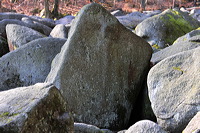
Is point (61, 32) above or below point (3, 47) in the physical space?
above

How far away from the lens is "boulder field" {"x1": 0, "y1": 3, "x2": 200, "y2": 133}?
3158 millimetres

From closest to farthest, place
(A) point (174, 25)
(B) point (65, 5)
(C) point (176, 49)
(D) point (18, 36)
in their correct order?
(C) point (176, 49) → (D) point (18, 36) → (A) point (174, 25) → (B) point (65, 5)

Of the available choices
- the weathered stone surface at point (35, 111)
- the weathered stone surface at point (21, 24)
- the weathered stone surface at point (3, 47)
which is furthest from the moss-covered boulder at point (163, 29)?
the weathered stone surface at point (35, 111)

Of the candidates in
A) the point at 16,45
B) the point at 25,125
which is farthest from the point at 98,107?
the point at 16,45

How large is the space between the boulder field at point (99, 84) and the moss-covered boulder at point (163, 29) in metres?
2.65

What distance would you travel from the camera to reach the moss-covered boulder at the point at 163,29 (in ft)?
29.0

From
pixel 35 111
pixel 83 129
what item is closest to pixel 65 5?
pixel 83 129

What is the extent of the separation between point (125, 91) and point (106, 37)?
1.02 metres

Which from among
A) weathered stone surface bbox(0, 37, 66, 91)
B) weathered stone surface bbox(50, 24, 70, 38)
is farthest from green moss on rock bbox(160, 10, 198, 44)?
weathered stone surface bbox(0, 37, 66, 91)

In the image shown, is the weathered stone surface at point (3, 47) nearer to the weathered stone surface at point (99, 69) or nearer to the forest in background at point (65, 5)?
the weathered stone surface at point (99, 69)

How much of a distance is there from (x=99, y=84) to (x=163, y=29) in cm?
416

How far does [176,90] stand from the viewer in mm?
4480

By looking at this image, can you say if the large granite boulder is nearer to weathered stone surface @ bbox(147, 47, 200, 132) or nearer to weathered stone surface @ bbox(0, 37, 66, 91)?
weathered stone surface @ bbox(147, 47, 200, 132)

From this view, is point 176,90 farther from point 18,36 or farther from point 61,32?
point 61,32
